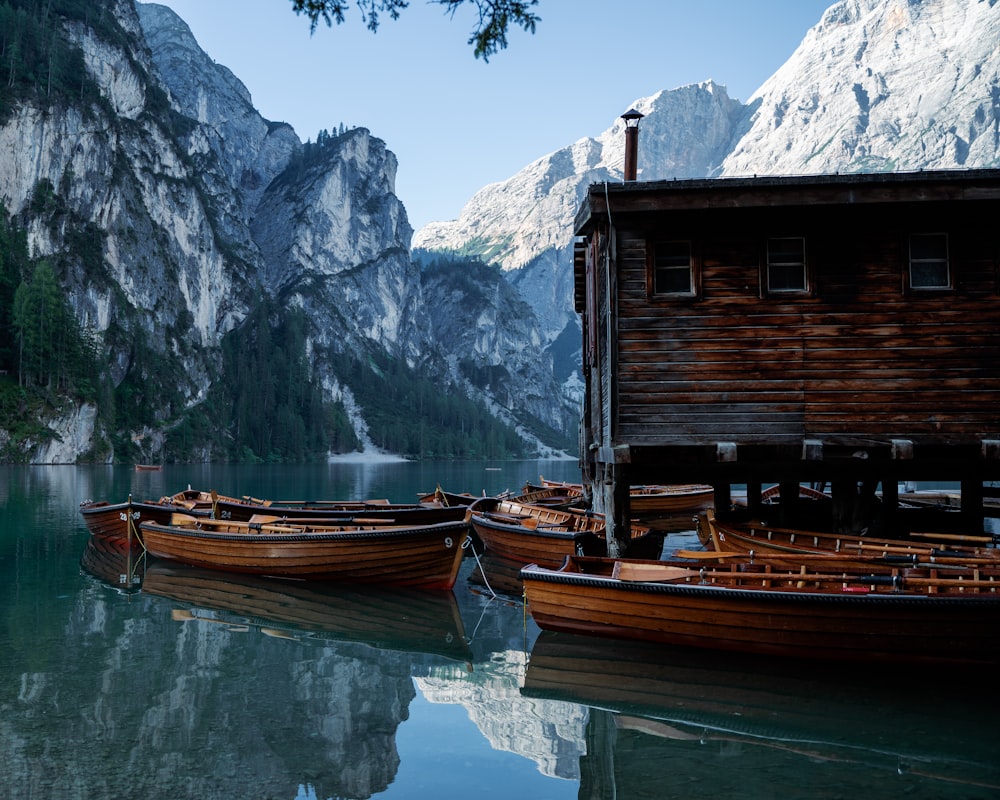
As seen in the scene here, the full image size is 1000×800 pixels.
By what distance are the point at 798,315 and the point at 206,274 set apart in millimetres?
144891

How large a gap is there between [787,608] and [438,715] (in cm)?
542

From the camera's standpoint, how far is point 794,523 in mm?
19812

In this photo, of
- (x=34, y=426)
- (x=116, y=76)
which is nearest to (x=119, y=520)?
(x=34, y=426)

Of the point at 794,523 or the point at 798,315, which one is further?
the point at 794,523

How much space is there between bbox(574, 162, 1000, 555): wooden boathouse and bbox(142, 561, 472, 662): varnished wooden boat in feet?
15.8

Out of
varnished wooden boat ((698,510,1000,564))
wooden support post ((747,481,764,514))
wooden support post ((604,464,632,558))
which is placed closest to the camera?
varnished wooden boat ((698,510,1000,564))

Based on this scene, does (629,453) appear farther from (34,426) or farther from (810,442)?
(34,426)

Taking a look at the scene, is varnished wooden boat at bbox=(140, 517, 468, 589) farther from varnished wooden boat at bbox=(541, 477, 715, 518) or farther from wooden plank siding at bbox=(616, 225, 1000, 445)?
varnished wooden boat at bbox=(541, 477, 715, 518)

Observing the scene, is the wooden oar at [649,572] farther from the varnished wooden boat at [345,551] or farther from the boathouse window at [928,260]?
the boathouse window at [928,260]

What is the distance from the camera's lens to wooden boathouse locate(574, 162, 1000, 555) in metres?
14.0

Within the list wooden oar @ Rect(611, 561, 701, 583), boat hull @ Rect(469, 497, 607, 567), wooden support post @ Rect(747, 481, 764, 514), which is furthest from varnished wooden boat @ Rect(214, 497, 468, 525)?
wooden support post @ Rect(747, 481, 764, 514)

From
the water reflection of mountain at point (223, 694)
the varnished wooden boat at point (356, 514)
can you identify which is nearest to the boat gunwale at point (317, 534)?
the varnished wooden boat at point (356, 514)

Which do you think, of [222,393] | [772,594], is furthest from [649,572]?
[222,393]

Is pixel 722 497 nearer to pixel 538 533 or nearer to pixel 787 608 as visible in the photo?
pixel 538 533
